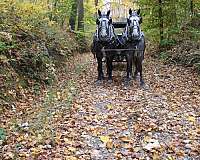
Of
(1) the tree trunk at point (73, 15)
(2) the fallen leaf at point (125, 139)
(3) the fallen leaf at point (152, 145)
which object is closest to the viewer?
(3) the fallen leaf at point (152, 145)

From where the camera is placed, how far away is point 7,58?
10312 millimetres

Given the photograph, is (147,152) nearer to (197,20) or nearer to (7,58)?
(7,58)

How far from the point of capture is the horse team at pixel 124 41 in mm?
11938

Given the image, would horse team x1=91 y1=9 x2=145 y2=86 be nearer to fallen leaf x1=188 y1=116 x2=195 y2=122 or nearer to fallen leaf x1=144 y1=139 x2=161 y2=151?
fallen leaf x1=188 y1=116 x2=195 y2=122

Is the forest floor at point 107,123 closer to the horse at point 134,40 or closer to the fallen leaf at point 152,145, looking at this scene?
the fallen leaf at point 152,145

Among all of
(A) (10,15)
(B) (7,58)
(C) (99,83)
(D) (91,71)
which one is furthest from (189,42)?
(B) (7,58)

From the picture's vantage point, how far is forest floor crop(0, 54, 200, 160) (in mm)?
6289

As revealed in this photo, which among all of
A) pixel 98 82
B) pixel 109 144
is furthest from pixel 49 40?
pixel 109 144

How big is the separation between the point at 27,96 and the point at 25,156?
406 centimetres

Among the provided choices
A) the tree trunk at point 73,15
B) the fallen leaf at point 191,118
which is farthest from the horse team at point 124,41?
the tree trunk at point 73,15

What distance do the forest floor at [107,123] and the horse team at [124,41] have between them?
0.90 m

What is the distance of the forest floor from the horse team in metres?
0.90

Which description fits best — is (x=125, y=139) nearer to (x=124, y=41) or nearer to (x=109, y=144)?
(x=109, y=144)

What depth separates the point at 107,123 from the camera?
26.1 feet
